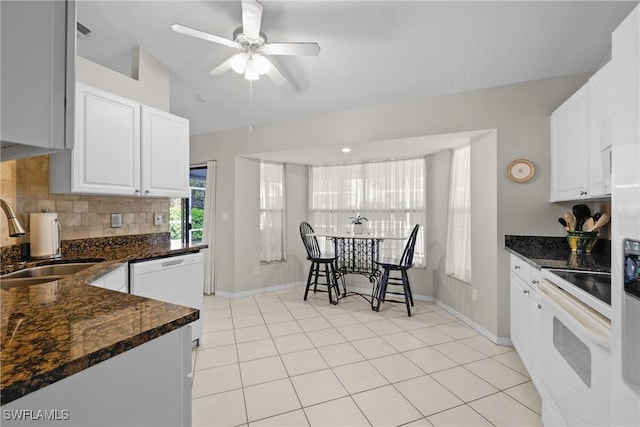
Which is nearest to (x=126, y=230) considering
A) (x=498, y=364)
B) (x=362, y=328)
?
(x=362, y=328)

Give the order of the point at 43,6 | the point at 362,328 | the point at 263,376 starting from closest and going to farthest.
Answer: the point at 43,6 < the point at 263,376 < the point at 362,328

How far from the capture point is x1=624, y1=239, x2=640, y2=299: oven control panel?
875 mm

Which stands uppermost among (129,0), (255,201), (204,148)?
(129,0)

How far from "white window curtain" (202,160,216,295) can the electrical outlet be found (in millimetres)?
1648

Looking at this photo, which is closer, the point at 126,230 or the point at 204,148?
the point at 126,230

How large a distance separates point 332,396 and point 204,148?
3.78 m

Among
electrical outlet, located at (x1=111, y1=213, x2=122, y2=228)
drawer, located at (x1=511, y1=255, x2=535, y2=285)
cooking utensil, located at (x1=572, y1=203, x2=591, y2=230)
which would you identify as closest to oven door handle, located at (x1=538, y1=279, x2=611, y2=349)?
drawer, located at (x1=511, y1=255, x2=535, y2=285)

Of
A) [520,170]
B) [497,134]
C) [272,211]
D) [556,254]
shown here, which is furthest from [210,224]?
[556,254]

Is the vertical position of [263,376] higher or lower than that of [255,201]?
lower

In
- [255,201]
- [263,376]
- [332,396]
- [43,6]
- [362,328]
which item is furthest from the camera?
[255,201]

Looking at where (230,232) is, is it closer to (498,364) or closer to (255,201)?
(255,201)

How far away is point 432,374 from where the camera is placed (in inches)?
87.8

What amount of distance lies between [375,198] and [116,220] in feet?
10.5

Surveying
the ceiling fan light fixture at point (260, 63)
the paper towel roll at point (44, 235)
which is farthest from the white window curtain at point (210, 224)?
the paper towel roll at point (44, 235)
